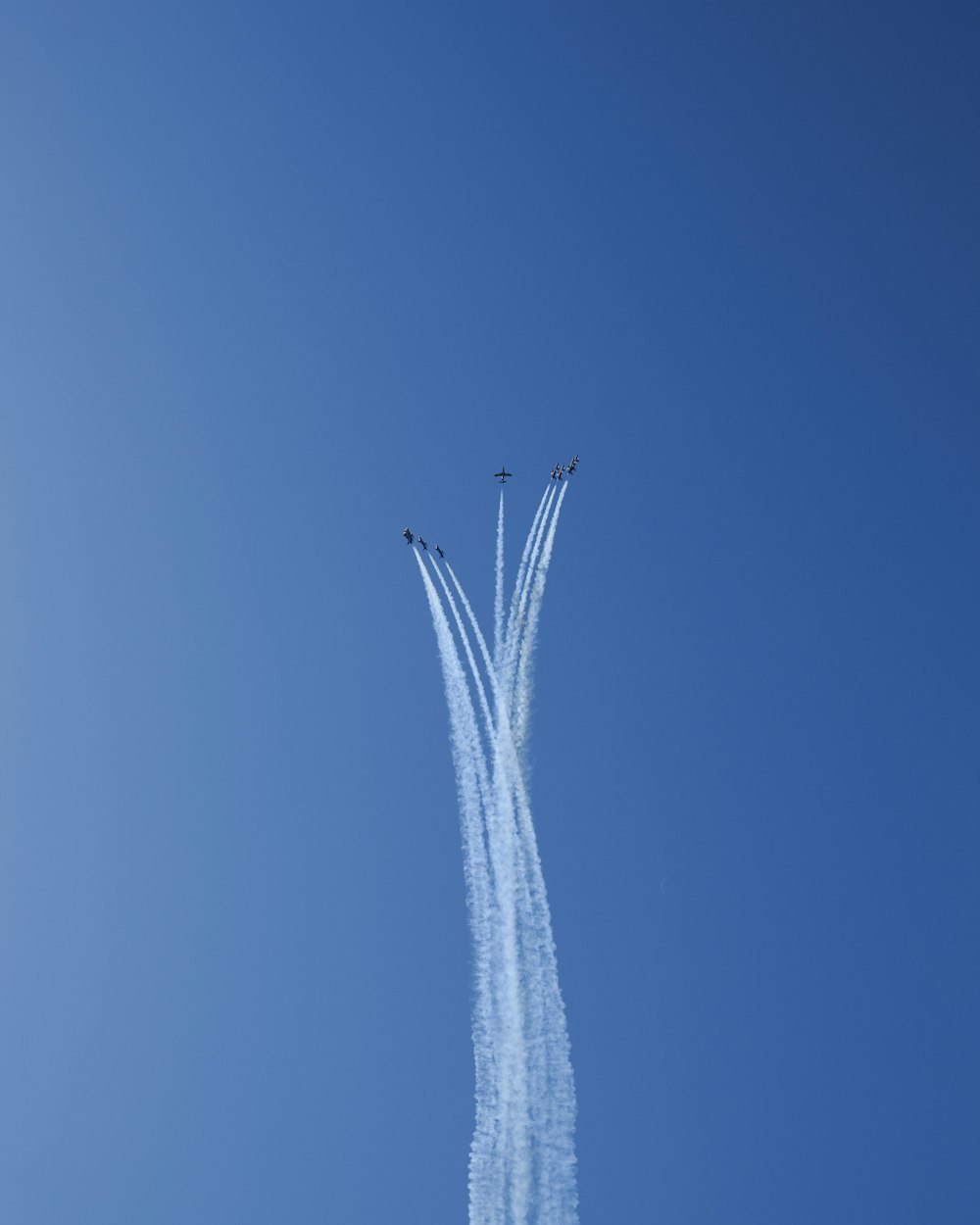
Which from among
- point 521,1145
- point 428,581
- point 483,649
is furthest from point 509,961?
point 428,581

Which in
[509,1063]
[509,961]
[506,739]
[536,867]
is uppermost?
[506,739]

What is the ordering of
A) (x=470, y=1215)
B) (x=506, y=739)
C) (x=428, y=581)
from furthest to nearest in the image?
(x=428, y=581)
(x=506, y=739)
(x=470, y=1215)

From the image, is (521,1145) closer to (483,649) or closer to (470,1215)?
(470,1215)

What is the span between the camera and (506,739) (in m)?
50.3

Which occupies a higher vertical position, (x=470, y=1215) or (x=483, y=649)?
(x=483, y=649)

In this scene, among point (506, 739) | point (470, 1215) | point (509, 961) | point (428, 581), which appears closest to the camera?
point (470, 1215)

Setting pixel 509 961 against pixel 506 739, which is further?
pixel 506 739

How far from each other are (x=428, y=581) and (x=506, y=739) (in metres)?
9.29

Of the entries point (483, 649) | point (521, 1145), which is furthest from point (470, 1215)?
point (483, 649)

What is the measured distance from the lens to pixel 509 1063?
1802 inches

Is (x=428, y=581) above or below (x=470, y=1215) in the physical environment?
above

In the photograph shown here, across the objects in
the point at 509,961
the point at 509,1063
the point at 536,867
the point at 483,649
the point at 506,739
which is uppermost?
the point at 483,649

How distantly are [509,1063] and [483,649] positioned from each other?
16571mm

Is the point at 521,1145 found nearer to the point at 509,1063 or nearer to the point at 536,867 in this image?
the point at 509,1063
